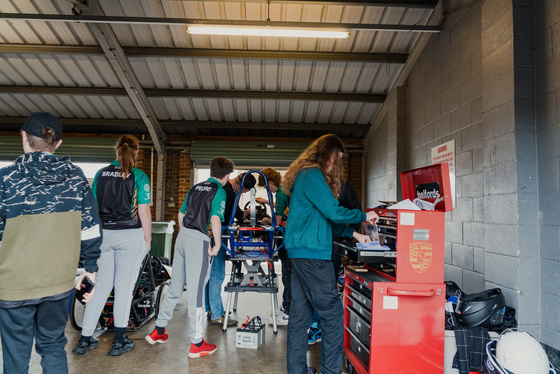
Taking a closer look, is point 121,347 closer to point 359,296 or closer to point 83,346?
point 83,346

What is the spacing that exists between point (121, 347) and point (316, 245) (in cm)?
Answer: 193

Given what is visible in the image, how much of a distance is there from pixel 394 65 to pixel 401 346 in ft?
15.8

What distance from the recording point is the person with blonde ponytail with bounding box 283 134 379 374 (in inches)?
94.6

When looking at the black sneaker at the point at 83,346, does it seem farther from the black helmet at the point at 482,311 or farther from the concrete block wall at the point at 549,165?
the concrete block wall at the point at 549,165

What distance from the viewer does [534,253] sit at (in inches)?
115

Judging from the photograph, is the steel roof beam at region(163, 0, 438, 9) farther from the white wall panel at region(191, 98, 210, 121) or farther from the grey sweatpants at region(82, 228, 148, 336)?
the grey sweatpants at region(82, 228, 148, 336)

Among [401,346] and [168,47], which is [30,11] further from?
[401,346]

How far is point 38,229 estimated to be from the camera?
68.6 inches

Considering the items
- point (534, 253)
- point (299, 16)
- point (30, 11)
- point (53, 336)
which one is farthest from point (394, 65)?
point (53, 336)

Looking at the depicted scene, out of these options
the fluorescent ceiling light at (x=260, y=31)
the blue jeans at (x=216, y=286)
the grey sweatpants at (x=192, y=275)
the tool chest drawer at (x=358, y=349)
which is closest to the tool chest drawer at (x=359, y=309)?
the tool chest drawer at (x=358, y=349)

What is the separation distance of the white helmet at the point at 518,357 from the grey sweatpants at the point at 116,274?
106 inches

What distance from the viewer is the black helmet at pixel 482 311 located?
2.77m

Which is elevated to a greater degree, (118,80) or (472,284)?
(118,80)

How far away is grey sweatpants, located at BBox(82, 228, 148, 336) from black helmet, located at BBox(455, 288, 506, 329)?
2.59 metres
